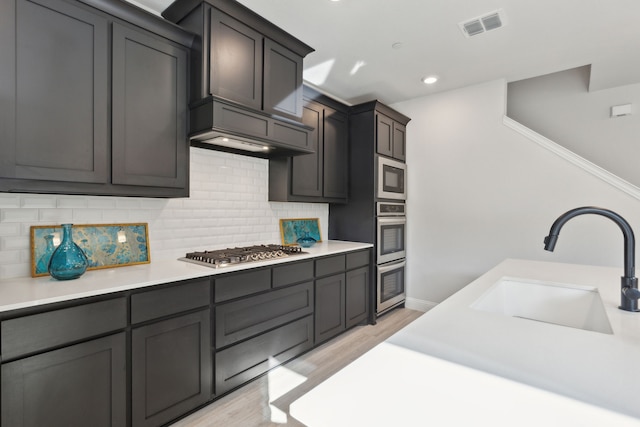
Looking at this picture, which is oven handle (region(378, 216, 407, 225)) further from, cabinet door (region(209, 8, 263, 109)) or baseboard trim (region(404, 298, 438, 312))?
cabinet door (region(209, 8, 263, 109))

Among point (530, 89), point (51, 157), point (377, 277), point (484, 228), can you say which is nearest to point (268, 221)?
point (377, 277)

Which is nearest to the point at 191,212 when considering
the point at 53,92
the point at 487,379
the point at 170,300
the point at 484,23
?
the point at 170,300

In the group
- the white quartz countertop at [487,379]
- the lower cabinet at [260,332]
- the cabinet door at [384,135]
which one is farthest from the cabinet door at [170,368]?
the cabinet door at [384,135]

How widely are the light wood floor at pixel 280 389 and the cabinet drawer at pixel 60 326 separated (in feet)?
2.73

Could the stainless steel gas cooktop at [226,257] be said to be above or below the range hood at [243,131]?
below

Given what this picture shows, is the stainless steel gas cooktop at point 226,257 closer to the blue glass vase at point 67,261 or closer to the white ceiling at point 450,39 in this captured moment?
the blue glass vase at point 67,261

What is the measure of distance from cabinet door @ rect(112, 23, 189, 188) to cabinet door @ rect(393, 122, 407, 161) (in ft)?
8.44

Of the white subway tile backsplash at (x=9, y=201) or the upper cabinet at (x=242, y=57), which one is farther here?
the upper cabinet at (x=242, y=57)

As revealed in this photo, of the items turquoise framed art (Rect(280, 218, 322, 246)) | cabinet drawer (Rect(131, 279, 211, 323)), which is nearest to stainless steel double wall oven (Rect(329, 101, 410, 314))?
turquoise framed art (Rect(280, 218, 322, 246))

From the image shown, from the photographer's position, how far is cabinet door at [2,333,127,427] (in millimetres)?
1344

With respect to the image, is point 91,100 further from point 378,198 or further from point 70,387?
point 378,198

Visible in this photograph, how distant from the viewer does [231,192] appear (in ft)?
9.46

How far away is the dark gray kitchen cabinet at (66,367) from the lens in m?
1.33

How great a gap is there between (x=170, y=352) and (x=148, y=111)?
1.49m
